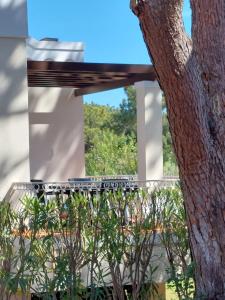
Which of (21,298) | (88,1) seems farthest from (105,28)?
(21,298)

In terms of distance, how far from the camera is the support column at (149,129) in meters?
11.8

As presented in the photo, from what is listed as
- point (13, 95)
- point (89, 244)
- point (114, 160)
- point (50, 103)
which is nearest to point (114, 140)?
point (114, 160)

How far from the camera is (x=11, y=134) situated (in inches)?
378

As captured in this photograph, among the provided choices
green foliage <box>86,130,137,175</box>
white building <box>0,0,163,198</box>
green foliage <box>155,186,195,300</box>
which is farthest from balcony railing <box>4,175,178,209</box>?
green foliage <box>86,130,137,175</box>

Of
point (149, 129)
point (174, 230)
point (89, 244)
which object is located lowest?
point (89, 244)

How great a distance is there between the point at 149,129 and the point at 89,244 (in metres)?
6.34

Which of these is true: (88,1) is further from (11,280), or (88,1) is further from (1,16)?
(11,280)

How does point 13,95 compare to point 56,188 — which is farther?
point 56,188

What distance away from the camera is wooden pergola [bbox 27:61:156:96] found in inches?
427

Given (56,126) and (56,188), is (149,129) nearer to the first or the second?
(56,188)

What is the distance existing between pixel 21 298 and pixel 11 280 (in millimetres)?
675

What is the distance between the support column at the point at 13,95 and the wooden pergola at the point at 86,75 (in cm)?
87

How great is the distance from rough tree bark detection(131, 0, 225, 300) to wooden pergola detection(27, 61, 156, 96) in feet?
21.8

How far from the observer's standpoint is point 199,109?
4.10 m
